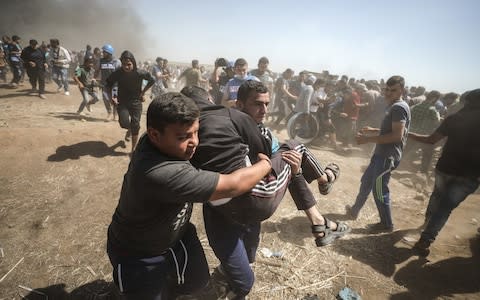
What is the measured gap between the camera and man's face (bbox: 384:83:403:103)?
3789mm

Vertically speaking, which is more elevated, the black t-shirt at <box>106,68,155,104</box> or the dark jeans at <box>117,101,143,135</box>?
the black t-shirt at <box>106,68,155,104</box>

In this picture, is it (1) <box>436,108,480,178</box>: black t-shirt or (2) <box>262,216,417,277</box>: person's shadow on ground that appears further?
(2) <box>262,216,417,277</box>: person's shadow on ground

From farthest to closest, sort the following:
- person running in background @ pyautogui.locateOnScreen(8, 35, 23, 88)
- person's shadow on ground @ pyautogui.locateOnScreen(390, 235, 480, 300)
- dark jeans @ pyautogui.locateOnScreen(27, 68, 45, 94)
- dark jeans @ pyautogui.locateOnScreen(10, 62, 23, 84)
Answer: dark jeans @ pyautogui.locateOnScreen(10, 62, 23, 84) → person running in background @ pyautogui.locateOnScreen(8, 35, 23, 88) → dark jeans @ pyautogui.locateOnScreen(27, 68, 45, 94) → person's shadow on ground @ pyautogui.locateOnScreen(390, 235, 480, 300)

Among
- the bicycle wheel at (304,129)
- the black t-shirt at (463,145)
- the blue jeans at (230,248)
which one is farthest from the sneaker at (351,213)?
the bicycle wheel at (304,129)

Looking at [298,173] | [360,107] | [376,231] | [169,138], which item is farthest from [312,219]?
[360,107]

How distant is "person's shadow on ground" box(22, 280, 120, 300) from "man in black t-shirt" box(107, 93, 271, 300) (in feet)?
3.54

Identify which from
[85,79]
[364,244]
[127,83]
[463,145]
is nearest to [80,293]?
[364,244]

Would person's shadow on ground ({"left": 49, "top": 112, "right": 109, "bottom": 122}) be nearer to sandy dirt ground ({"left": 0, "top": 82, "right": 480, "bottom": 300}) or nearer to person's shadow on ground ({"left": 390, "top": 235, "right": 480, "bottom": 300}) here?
sandy dirt ground ({"left": 0, "top": 82, "right": 480, "bottom": 300})

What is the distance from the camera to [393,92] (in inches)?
150

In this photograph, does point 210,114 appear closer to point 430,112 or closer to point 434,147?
point 430,112

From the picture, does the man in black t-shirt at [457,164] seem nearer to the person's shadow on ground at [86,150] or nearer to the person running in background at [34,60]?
the person's shadow on ground at [86,150]

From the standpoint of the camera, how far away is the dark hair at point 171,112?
1.56 metres

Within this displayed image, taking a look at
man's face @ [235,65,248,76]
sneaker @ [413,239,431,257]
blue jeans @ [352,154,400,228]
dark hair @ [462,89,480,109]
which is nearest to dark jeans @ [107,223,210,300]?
blue jeans @ [352,154,400,228]

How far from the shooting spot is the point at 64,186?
489 centimetres
